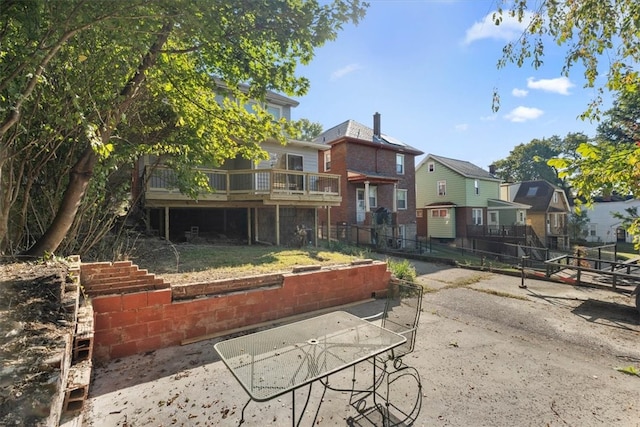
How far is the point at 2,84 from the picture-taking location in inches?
118

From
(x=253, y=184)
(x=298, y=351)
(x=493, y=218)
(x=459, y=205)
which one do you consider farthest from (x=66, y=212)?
(x=493, y=218)

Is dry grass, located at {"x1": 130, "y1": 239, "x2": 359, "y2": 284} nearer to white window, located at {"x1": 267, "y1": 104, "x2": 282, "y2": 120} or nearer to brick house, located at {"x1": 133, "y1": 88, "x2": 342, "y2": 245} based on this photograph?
brick house, located at {"x1": 133, "y1": 88, "x2": 342, "y2": 245}

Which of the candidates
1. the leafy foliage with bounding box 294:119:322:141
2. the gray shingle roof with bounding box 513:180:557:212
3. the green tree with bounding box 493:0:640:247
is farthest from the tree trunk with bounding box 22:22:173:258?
the leafy foliage with bounding box 294:119:322:141

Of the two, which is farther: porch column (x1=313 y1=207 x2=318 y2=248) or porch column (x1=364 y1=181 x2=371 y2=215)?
porch column (x1=364 y1=181 x2=371 y2=215)

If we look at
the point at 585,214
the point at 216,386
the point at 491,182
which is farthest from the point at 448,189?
the point at 216,386

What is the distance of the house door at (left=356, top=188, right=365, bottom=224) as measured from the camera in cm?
1806

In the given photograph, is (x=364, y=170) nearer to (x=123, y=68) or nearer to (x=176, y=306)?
(x=123, y=68)

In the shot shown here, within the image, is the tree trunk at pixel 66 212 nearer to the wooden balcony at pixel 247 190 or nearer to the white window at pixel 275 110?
the wooden balcony at pixel 247 190

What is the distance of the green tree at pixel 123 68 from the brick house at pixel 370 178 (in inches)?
453

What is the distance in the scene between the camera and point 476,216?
2461 centimetres

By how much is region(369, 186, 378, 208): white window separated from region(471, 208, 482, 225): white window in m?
10.1

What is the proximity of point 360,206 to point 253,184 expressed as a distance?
27.5 feet

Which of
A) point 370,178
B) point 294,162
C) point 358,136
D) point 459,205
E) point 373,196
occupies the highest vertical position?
point 358,136

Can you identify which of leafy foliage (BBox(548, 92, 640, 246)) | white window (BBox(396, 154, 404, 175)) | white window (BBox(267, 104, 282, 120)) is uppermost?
white window (BBox(267, 104, 282, 120))
